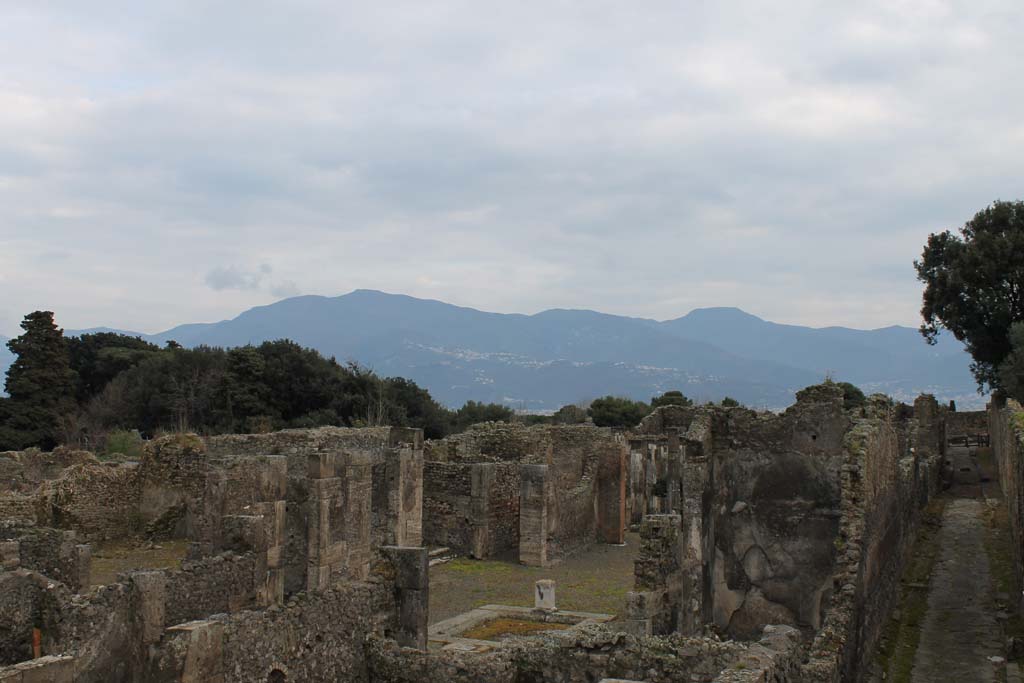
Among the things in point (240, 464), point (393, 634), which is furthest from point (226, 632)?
point (240, 464)

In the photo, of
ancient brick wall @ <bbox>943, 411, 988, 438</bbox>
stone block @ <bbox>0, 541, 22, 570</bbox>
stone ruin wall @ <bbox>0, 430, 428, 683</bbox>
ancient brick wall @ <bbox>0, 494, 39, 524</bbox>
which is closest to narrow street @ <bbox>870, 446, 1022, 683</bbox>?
stone ruin wall @ <bbox>0, 430, 428, 683</bbox>

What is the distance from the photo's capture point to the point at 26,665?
886cm

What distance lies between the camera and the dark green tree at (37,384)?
43.8 meters

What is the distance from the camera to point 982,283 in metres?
38.8

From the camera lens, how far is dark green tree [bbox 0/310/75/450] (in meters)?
43.8

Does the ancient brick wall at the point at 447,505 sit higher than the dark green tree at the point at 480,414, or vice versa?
the dark green tree at the point at 480,414

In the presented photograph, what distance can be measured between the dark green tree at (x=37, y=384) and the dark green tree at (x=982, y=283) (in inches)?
1504

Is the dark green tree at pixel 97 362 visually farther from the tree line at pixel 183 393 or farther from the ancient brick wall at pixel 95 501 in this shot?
the ancient brick wall at pixel 95 501

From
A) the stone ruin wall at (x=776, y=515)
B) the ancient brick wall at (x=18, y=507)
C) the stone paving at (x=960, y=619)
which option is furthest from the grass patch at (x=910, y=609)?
the ancient brick wall at (x=18, y=507)

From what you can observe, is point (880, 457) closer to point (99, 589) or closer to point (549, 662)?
point (549, 662)

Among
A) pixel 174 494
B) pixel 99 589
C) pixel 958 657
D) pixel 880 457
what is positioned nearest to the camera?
pixel 99 589

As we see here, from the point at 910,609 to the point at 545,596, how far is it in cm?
640

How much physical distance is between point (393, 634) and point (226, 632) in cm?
249

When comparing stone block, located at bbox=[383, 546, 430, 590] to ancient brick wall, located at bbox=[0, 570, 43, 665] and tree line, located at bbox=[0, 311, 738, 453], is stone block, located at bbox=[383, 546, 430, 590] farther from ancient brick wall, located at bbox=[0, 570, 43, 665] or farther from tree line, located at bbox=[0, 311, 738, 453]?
tree line, located at bbox=[0, 311, 738, 453]
